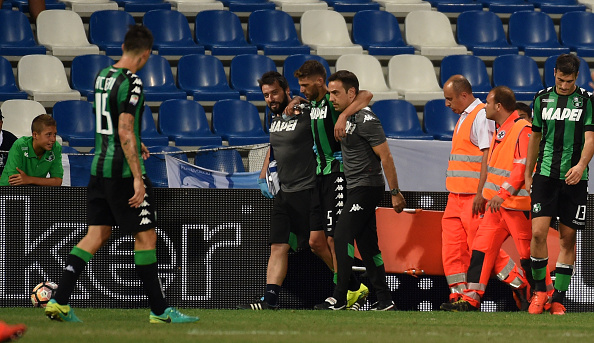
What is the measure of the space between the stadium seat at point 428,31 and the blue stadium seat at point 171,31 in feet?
11.4

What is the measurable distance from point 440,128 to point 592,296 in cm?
561

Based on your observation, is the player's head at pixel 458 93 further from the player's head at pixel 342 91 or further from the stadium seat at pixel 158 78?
the stadium seat at pixel 158 78

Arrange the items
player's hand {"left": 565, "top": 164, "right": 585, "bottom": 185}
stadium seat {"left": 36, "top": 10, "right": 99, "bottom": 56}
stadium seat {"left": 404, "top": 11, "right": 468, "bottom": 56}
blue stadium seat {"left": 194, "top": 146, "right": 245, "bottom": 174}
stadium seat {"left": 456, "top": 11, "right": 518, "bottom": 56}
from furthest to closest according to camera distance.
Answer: stadium seat {"left": 456, "top": 11, "right": 518, "bottom": 56}, stadium seat {"left": 404, "top": 11, "right": 468, "bottom": 56}, stadium seat {"left": 36, "top": 10, "right": 99, "bottom": 56}, blue stadium seat {"left": 194, "top": 146, "right": 245, "bottom": 174}, player's hand {"left": 565, "top": 164, "right": 585, "bottom": 185}

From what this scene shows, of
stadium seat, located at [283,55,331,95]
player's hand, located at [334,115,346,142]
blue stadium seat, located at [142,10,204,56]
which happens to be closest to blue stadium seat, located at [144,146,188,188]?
player's hand, located at [334,115,346,142]

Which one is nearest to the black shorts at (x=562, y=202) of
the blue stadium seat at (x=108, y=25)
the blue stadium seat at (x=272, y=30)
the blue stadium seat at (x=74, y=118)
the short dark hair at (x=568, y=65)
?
the short dark hair at (x=568, y=65)

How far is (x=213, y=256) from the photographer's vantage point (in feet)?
26.9

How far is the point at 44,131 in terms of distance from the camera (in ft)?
29.1

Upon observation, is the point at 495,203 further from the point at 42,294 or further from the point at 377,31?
the point at 377,31

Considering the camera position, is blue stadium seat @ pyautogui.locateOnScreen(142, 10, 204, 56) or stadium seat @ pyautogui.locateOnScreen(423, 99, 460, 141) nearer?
stadium seat @ pyautogui.locateOnScreen(423, 99, 460, 141)

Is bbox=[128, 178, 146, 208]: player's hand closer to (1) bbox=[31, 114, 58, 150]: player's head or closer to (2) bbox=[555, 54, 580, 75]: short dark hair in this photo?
(1) bbox=[31, 114, 58, 150]: player's head

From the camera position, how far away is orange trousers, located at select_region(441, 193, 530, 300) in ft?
26.4

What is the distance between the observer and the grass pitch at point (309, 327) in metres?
5.50

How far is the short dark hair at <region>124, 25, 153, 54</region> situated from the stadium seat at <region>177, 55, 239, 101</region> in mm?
7372

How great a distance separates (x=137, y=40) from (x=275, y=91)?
6.72 ft
